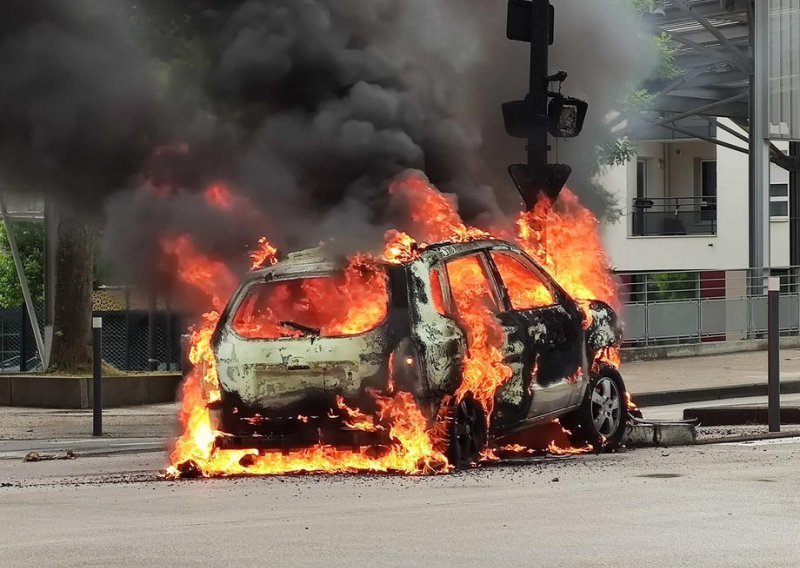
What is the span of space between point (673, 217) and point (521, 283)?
37942 millimetres

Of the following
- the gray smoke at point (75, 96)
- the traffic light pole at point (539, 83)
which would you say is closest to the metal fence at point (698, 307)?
the traffic light pole at point (539, 83)

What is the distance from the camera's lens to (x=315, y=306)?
10.7 metres

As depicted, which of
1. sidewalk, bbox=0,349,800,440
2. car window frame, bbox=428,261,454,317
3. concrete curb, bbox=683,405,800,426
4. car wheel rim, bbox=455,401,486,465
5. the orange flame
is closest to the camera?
car wheel rim, bbox=455,401,486,465

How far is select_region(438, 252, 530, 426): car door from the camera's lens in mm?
10469

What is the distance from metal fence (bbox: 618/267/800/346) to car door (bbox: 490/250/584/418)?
1523 centimetres

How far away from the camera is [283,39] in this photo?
42.3 ft

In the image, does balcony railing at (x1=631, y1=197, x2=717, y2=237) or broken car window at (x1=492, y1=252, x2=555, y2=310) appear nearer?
broken car window at (x1=492, y1=252, x2=555, y2=310)

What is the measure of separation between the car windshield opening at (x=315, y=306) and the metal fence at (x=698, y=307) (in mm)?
16189

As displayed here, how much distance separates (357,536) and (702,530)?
1.55m

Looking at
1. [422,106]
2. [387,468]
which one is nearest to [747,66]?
[422,106]

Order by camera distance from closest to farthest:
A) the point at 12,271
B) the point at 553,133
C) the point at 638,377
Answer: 1. the point at 553,133
2. the point at 638,377
3. the point at 12,271

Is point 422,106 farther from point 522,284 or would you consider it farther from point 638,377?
point 638,377

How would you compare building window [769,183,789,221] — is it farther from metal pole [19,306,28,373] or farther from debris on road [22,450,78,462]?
debris on road [22,450,78,462]

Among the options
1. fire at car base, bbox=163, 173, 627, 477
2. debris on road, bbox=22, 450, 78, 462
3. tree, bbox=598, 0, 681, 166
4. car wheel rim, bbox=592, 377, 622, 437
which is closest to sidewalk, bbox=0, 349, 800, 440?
debris on road, bbox=22, 450, 78, 462
